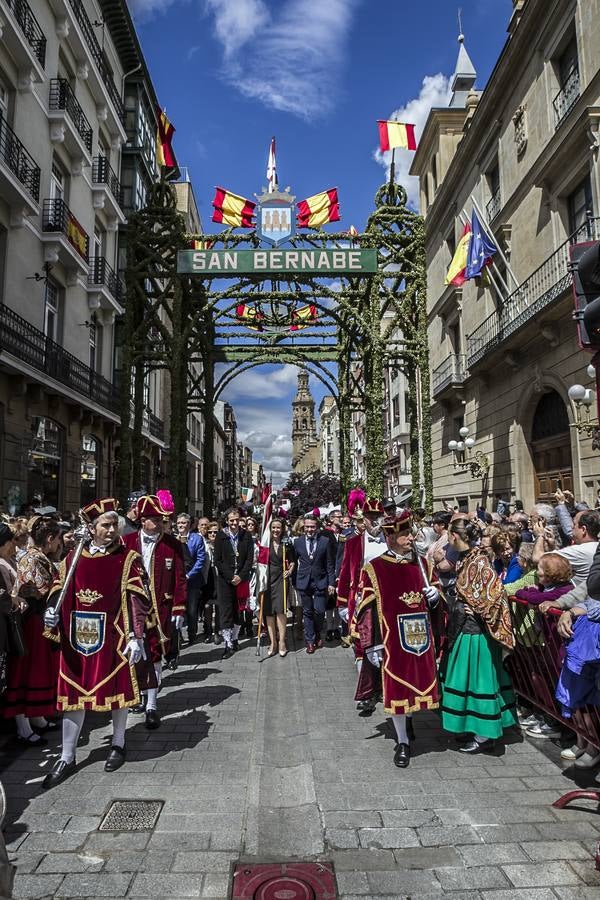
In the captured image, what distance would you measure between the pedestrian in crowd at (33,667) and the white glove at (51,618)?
630 millimetres

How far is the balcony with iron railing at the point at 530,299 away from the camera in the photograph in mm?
13344

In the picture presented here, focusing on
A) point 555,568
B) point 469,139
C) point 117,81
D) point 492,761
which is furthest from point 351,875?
point 117,81

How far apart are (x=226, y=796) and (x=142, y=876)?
101cm

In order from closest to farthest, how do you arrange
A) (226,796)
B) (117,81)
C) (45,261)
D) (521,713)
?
(226,796)
(521,713)
(45,261)
(117,81)

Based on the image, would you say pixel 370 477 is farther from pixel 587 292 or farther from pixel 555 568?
pixel 587 292

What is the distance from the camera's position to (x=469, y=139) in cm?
2033

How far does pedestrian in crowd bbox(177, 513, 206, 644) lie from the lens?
8938 mm

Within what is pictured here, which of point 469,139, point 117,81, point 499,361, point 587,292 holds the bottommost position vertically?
point 587,292

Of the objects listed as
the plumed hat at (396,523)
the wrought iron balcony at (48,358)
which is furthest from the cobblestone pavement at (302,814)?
the wrought iron balcony at (48,358)

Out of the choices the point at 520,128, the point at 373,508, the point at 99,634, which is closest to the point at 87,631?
the point at 99,634

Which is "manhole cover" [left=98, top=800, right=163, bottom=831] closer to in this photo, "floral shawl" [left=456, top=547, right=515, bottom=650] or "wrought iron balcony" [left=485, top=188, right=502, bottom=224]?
"floral shawl" [left=456, top=547, right=515, bottom=650]

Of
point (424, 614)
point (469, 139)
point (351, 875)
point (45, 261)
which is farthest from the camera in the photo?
point (469, 139)

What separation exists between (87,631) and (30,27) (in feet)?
57.6

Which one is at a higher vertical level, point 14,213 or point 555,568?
point 14,213
